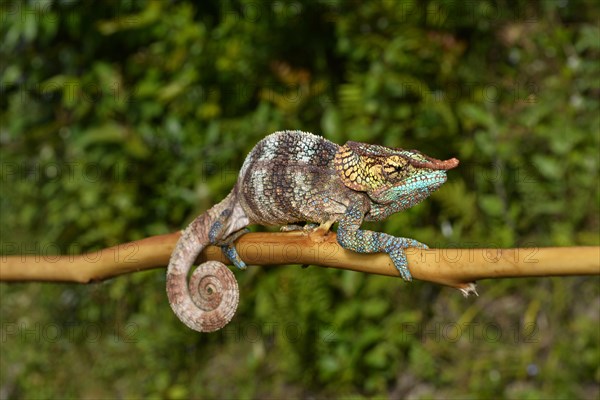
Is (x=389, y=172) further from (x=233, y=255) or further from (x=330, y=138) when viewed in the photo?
(x=330, y=138)

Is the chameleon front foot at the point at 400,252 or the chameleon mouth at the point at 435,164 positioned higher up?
the chameleon mouth at the point at 435,164

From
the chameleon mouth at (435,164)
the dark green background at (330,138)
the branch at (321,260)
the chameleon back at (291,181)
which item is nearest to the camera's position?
the branch at (321,260)

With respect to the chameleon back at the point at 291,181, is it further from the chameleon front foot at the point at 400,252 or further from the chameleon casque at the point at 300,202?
the chameleon front foot at the point at 400,252

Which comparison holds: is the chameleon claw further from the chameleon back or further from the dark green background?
the dark green background

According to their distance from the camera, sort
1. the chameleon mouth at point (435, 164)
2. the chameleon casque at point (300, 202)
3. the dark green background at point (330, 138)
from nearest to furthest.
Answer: the chameleon mouth at point (435, 164) < the chameleon casque at point (300, 202) < the dark green background at point (330, 138)

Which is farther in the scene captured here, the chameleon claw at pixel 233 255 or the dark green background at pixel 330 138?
the dark green background at pixel 330 138

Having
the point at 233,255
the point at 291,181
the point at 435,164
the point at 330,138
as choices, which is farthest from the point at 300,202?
the point at 330,138

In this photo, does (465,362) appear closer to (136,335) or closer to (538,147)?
(538,147)

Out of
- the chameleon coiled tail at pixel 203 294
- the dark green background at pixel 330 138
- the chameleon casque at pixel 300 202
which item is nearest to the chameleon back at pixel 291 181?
the chameleon casque at pixel 300 202
